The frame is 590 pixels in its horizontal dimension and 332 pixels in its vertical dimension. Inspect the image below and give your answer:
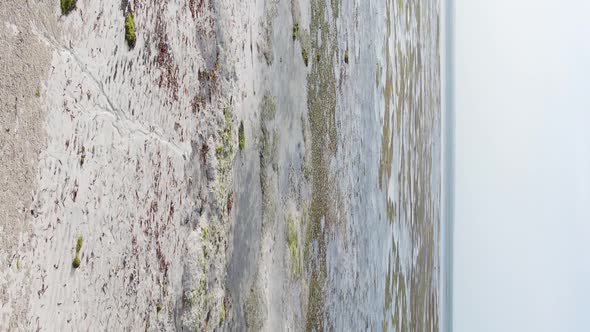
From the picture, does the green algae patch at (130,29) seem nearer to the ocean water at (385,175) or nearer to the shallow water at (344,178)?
the shallow water at (344,178)

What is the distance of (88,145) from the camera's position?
50cm

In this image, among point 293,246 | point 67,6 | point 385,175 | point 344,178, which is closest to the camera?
point 67,6

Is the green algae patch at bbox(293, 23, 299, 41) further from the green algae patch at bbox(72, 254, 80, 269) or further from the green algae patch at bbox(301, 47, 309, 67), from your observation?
the green algae patch at bbox(72, 254, 80, 269)

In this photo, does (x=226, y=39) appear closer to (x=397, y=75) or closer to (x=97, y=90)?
(x=97, y=90)

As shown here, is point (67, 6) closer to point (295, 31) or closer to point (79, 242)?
point (79, 242)

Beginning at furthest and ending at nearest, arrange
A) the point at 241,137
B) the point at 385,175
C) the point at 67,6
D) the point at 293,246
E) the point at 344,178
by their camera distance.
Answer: the point at 385,175, the point at 344,178, the point at 293,246, the point at 241,137, the point at 67,6

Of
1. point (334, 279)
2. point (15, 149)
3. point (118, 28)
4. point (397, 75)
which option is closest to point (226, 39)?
point (118, 28)

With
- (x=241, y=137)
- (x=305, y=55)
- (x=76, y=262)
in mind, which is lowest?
(x=76, y=262)

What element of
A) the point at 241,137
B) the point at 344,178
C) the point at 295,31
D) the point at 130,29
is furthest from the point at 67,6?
the point at 344,178

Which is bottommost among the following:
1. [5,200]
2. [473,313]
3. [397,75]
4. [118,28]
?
[473,313]

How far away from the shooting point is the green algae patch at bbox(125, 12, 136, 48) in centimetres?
→ 55

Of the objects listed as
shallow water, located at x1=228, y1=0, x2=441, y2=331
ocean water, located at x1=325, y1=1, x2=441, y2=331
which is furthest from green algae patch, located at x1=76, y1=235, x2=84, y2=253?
ocean water, located at x1=325, y1=1, x2=441, y2=331

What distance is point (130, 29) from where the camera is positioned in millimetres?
555

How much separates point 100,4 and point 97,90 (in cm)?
5
